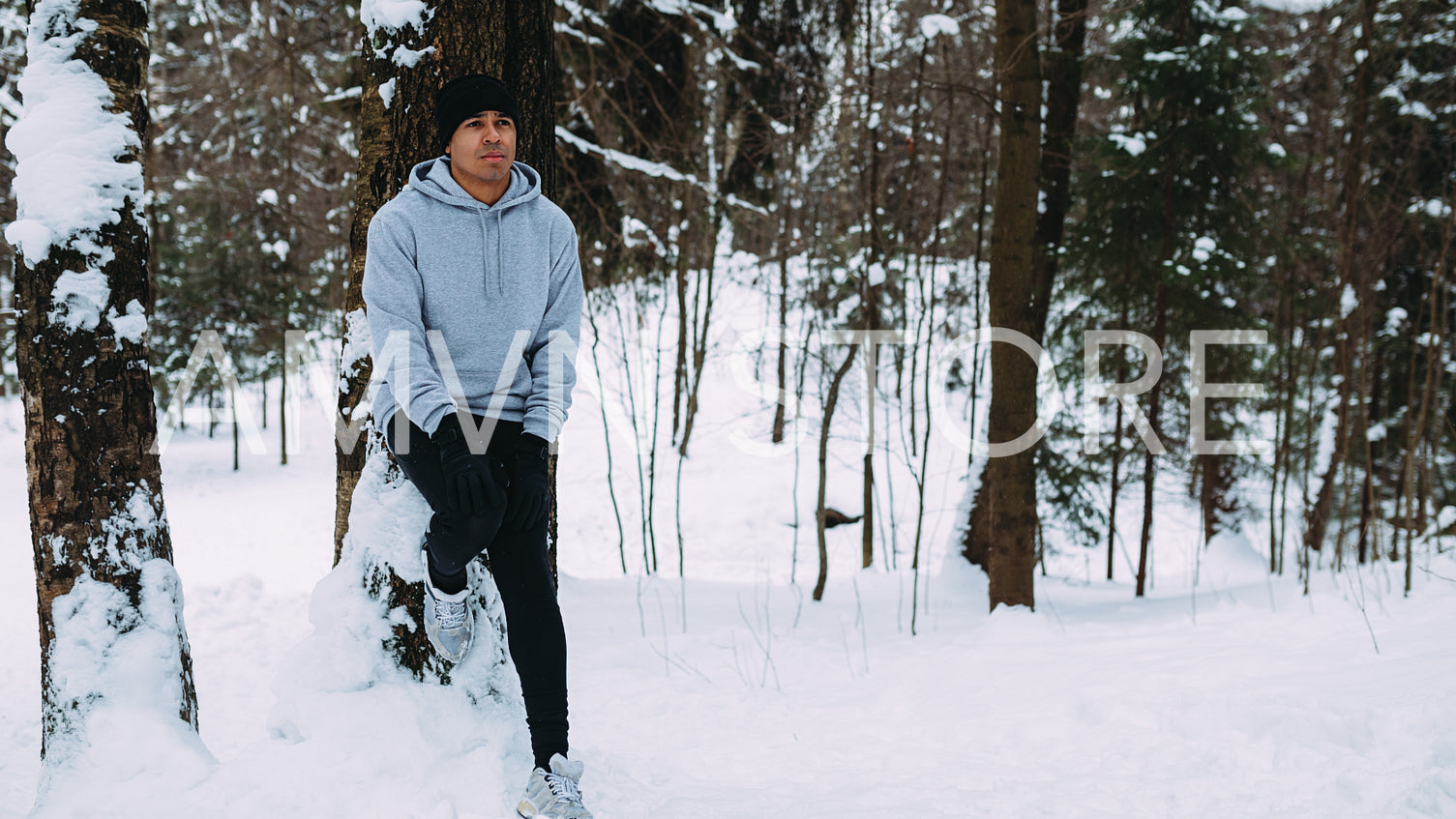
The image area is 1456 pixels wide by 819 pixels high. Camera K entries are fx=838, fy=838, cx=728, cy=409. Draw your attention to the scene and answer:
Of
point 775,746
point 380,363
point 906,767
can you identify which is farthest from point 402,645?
point 906,767

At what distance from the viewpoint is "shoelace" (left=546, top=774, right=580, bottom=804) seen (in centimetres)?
216

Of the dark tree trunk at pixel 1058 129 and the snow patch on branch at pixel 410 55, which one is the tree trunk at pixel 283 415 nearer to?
the dark tree trunk at pixel 1058 129

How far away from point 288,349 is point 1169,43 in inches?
615

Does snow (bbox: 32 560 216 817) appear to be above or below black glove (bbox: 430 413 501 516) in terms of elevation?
below

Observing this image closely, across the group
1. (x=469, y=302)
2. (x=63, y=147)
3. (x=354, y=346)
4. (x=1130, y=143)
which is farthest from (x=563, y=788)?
(x=1130, y=143)

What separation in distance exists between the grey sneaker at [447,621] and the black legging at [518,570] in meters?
0.17

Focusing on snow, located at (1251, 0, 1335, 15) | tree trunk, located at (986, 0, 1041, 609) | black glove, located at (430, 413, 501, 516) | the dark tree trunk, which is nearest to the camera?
black glove, located at (430, 413, 501, 516)

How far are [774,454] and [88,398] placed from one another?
1455 centimetres

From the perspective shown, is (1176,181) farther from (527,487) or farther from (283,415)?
(283,415)

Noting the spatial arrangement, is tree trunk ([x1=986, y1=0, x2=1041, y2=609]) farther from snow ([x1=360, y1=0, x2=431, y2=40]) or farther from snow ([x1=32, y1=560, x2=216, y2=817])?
→ snow ([x1=32, y1=560, x2=216, y2=817])

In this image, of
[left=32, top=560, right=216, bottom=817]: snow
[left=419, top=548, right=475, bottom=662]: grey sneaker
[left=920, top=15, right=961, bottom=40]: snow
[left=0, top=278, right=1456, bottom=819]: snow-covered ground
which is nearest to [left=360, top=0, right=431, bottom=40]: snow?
[left=419, top=548, right=475, bottom=662]: grey sneaker

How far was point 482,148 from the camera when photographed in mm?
2367

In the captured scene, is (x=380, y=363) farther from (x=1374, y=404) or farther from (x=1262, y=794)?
(x=1374, y=404)

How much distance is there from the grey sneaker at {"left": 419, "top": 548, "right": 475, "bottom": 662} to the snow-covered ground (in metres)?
0.15
